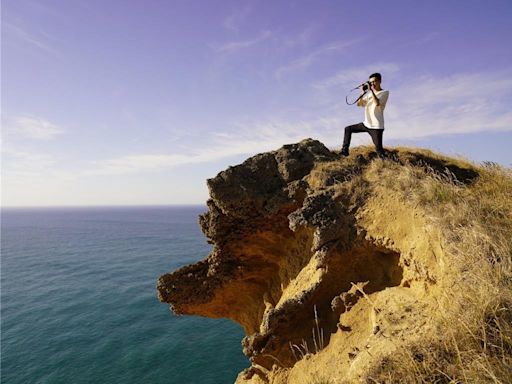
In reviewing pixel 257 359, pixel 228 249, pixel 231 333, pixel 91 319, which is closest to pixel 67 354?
pixel 91 319

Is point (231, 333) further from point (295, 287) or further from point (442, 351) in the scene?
point (442, 351)

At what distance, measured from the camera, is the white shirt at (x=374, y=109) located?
9.61 metres

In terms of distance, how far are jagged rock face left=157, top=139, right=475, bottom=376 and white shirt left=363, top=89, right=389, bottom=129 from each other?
3.57ft

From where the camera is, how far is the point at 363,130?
10234 mm

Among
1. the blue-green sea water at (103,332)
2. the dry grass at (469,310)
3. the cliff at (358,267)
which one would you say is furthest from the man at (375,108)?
the blue-green sea water at (103,332)

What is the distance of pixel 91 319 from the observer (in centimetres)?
4019

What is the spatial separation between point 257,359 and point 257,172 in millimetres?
5292

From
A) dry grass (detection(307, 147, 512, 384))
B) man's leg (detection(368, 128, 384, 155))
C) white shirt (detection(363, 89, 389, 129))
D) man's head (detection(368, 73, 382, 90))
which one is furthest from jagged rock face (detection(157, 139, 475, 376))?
man's head (detection(368, 73, 382, 90))

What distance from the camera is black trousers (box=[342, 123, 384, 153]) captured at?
9.90m

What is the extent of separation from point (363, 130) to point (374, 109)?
73 cm

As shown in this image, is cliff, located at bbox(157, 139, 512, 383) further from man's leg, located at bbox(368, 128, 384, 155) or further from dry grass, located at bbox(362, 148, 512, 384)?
man's leg, located at bbox(368, 128, 384, 155)

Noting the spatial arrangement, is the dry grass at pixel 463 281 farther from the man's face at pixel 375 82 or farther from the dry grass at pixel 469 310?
the man's face at pixel 375 82

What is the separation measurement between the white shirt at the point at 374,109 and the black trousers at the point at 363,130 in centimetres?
13

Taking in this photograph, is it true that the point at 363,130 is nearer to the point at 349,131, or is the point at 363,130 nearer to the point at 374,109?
the point at 349,131
